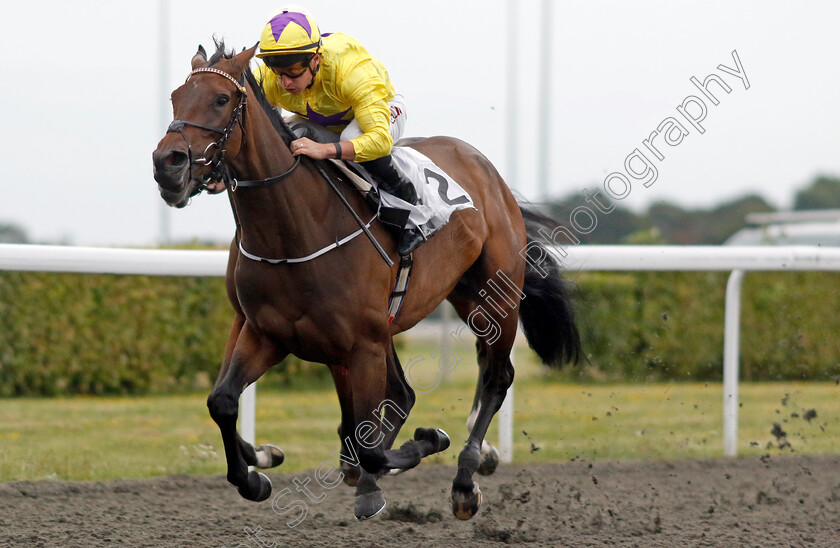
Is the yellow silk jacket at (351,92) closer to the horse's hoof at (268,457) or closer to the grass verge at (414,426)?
the horse's hoof at (268,457)

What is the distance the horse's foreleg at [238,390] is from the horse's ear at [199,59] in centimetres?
97

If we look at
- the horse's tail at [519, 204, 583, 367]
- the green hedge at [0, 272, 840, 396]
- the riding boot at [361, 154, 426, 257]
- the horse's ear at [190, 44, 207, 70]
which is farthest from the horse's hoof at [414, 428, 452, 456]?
the horse's ear at [190, 44, 207, 70]

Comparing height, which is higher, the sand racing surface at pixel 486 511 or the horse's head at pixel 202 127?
the horse's head at pixel 202 127

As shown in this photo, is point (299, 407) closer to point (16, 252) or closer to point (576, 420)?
point (576, 420)

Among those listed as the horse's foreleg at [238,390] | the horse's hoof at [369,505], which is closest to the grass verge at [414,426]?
the horse's hoof at [369,505]

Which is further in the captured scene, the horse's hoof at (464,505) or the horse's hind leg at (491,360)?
the horse's hind leg at (491,360)

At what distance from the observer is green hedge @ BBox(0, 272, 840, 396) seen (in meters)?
6.86

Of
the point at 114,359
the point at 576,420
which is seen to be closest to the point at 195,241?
the point at 114,359

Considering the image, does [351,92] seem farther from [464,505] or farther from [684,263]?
[684,263]

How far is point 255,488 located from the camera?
3.65m

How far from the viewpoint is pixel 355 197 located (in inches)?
143

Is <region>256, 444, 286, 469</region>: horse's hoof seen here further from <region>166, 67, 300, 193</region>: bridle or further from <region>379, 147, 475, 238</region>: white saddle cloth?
<region>166, 67, 300, 193</region>: bridle

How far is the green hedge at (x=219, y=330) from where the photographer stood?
6.86 m

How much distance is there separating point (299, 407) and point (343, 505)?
2.96 meters
